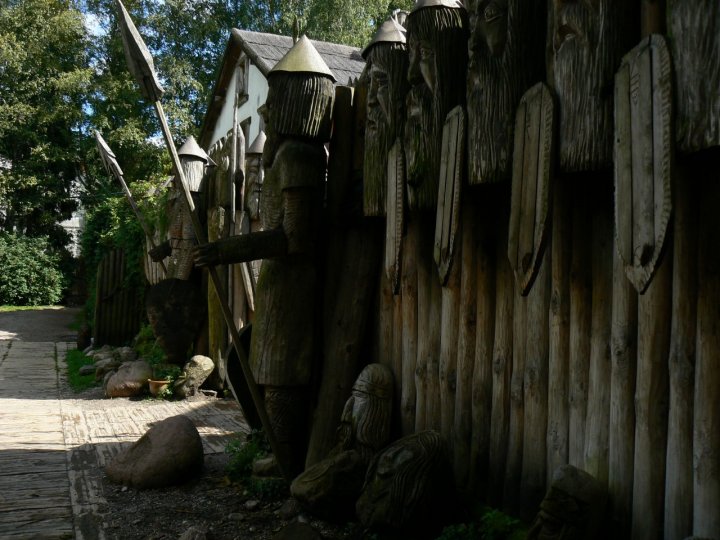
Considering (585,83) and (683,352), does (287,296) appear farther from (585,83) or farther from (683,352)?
(683,352)

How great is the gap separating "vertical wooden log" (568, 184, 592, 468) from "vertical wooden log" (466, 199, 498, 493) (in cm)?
57

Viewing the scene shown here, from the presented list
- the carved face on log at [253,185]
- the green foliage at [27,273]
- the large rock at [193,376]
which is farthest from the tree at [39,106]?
the carved face on log at [253,185]

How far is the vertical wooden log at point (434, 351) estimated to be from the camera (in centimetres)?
371

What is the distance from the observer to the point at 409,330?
3.98 meters

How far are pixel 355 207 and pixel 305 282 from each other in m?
0.56

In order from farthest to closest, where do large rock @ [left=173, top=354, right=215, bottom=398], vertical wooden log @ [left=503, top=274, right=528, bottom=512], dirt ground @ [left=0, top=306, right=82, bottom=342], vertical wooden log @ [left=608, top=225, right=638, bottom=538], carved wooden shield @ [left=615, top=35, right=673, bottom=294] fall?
1. dirt ground @ [left=0, top=306, right=82, bottom=342]
2. large rock @ [left=173, top=354, right=215, bottom=398]
3. vertical wooden log @ [left=503, top=274, right=528, bottom=512]
4. vertical wooden log @ [left=608, top=225, right=638, bottom=538]
5. carved wooden shield @ [left=615, top=35, right=673, bottom=294]

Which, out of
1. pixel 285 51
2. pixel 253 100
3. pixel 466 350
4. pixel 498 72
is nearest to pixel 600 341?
pixel 466 350

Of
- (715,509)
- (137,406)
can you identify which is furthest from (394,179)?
(137,406)

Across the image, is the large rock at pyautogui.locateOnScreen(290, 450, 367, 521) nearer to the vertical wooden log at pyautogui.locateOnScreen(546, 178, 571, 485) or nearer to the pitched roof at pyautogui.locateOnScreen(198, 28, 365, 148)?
the vertical wooden log at pyautogui.locateOnScreen(546, 178, 571, 485)

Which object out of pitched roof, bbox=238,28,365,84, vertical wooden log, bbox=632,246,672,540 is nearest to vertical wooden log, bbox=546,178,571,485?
vertical wooden log, bbox=632,246,672,540

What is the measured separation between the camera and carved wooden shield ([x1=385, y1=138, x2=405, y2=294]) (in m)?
3.58

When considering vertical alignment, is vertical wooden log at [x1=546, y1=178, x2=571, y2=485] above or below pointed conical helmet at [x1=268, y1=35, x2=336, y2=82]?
below

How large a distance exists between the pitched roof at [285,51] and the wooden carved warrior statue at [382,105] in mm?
8669

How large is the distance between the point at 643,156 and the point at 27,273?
22740 millimetres
